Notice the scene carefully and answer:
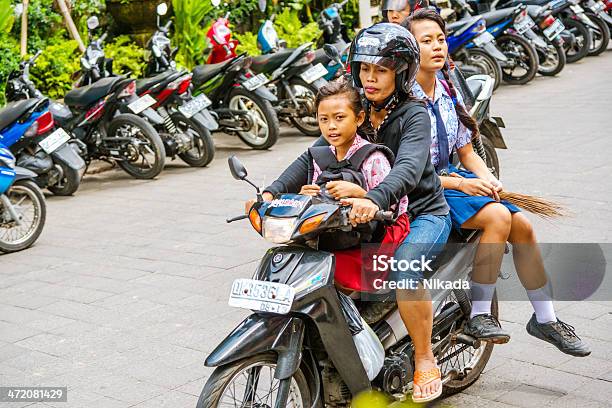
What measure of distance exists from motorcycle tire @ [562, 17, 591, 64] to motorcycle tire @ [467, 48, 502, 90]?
2.36 meters

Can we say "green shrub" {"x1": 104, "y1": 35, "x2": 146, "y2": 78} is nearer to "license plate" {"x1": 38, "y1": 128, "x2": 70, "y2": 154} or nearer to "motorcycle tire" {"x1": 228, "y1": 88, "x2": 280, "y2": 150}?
"motorcycle tire" {"x1": 228, "y1": 88, "x2": 280, "y2": 150}

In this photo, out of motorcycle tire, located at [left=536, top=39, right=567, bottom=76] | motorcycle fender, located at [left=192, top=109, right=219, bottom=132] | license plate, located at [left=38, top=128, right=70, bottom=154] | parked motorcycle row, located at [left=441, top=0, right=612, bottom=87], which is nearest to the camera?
license plate, located at [left=38, top=128, right=70, bottom=154]

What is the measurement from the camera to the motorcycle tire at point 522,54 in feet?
43.4

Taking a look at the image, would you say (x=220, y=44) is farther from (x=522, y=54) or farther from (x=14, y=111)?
(x=522, y=54)

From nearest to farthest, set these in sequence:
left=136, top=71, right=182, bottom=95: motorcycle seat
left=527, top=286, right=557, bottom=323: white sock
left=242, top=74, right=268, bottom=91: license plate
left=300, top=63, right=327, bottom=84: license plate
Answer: left=527, top=286, right=557, bottom=323: white sock < left=136, top=71, right=182, bottom=95: motorcycle seat < left=242, top=74, right=268, bottom=91: license plate < left=300, top=63, right=327, bottom=84: license plate

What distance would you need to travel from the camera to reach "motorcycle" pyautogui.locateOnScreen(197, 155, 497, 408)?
3465mm

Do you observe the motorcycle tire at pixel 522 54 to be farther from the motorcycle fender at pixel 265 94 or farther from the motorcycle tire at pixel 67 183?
the motorcycle tire at pixel 67 183

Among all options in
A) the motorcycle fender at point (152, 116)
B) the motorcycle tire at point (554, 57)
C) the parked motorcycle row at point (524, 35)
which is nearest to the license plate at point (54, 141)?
the motorcycle fender at point (152, 116)

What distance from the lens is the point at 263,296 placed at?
11.5ft

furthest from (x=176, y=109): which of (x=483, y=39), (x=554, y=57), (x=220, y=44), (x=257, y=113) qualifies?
(x=554, y=57)

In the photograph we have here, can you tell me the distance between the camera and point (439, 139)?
446cm

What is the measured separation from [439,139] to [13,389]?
2.36m

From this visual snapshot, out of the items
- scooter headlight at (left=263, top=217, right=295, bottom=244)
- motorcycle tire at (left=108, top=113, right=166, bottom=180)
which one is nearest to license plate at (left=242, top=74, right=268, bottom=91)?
motorcycle tire at (left=108, top=113, right=166, bottom=180)

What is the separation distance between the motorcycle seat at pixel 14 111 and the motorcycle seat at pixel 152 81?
152cm
